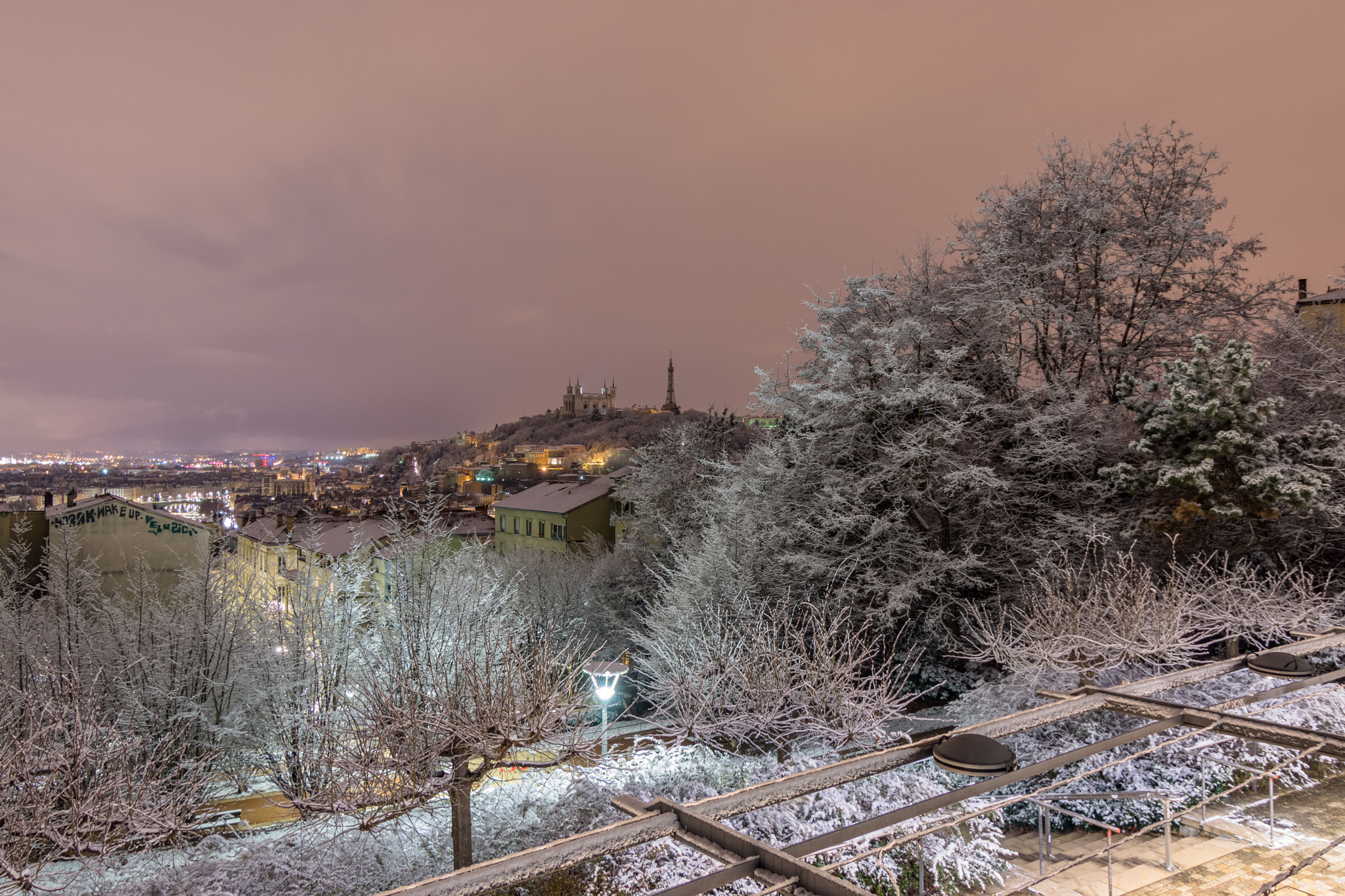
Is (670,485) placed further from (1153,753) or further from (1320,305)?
(1320,305)

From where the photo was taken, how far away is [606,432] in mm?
118188

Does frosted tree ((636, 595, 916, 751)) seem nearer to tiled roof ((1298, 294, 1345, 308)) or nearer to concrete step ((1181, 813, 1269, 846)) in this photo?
concrete step ((1181, 813, 1269, 846))

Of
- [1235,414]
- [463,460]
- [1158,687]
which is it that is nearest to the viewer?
[1158,687]

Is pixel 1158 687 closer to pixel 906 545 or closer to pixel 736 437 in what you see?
pixel 906 545

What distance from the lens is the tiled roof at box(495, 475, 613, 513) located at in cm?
4662

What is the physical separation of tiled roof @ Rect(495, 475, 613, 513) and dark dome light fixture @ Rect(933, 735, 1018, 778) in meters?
41.6

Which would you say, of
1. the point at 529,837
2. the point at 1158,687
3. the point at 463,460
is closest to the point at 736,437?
the point at 529,837

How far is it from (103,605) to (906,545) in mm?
21606

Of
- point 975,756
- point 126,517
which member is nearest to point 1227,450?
point 975,756

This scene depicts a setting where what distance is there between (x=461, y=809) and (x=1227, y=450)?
52.9 feet

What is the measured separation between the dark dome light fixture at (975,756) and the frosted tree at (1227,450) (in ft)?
42.2

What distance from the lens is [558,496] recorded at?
4897 cm

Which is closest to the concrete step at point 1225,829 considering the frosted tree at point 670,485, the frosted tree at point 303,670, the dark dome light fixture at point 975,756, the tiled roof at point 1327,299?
the dark dome light fixture at point 975,756

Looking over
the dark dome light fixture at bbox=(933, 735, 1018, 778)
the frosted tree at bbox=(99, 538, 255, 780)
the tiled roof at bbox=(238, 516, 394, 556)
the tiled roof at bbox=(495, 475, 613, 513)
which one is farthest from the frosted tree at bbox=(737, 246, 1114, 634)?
the tiled roof at bbox=(495, 475, 613, 513)
